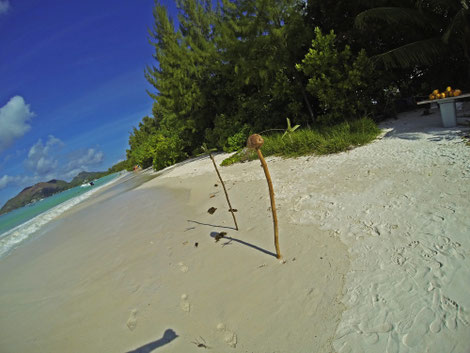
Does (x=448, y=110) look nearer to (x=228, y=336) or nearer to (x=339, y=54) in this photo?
(x=339, y=54)

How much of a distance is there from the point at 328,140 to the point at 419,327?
6726 mm

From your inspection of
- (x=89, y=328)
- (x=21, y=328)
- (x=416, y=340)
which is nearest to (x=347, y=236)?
(x=416, y=340)

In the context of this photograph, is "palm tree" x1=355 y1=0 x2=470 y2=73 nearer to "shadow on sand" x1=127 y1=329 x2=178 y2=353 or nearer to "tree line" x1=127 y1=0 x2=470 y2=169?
"tree line" x1=127 y1=0 x2=470 y2=169

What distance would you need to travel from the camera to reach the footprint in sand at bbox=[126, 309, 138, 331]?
2871 millimetres

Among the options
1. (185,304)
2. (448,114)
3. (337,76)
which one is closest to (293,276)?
(185,304)

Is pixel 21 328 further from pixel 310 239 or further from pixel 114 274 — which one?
pixel 310 239

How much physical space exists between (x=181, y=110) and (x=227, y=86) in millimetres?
4775

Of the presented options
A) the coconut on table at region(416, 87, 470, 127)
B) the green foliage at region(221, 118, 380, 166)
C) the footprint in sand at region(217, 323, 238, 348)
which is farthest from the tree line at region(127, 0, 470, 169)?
the footprint in sand at region(217, 323, 238, 348)

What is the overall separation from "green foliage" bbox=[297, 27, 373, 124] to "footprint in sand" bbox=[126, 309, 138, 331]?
32.5 ft

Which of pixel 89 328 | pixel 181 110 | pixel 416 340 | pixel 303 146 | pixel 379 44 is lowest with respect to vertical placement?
pixel 416 340

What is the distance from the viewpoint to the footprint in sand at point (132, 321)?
2.87 m

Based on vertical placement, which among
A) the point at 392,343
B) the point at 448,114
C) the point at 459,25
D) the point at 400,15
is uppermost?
the point at 400,15

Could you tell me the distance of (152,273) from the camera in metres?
3.93

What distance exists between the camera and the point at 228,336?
2400 mm
